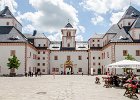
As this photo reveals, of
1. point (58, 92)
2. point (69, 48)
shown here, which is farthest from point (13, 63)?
point (58, 92)

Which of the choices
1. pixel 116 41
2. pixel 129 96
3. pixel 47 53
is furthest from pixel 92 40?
pixel 129 96

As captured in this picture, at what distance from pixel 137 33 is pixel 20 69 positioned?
89.3 feet

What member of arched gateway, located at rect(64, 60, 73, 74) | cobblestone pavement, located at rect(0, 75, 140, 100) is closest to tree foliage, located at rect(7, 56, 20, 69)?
arched gateway, located at rect(64, 60, 73, 74)

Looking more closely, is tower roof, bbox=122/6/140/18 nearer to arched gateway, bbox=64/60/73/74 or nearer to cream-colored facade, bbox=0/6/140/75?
cream-colored facade, bbox=0/6/140/75

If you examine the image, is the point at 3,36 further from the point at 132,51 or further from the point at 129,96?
the point at 129,96

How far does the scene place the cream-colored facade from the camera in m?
60.2

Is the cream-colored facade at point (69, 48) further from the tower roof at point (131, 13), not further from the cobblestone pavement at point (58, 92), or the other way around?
the cobblestone pavement at point (58, 92)

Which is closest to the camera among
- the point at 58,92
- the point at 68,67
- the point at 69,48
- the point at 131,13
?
the point at 58,92

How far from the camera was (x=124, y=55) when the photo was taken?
198ft

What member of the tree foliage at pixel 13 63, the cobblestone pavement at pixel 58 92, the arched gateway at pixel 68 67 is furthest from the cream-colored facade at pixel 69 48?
the cobblestone pavement at pixel 58 92

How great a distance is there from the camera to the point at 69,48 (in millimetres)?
84625

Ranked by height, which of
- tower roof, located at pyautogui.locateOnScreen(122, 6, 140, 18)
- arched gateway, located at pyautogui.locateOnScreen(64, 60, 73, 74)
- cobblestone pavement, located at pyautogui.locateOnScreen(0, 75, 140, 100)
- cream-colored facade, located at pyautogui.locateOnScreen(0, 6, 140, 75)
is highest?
tower roof, located at pyautogui.locateOnScreen(122, 6, 140, 18)

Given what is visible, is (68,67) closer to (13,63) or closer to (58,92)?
(13,63)

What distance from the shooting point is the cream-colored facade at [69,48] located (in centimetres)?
6025
